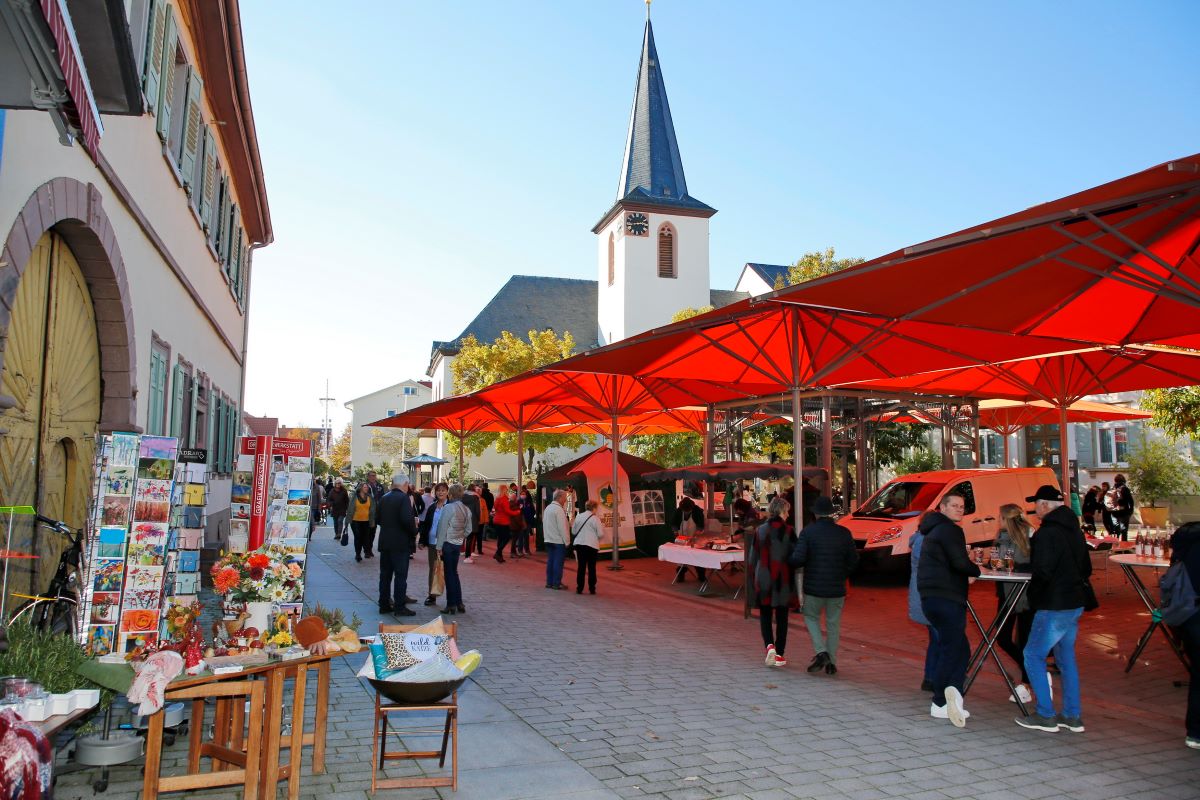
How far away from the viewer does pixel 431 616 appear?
38.3 ft

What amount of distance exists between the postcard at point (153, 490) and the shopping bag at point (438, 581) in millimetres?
6197

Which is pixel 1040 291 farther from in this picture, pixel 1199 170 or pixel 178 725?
pixel 178 725

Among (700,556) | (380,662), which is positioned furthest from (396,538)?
(380,662)

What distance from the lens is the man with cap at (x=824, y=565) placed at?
321 inches

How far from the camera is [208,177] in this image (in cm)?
1455

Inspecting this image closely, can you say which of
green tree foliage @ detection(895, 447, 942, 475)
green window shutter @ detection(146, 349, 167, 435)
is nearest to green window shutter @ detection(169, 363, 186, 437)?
green window shutter @ detection(146, 349, 167, 435)

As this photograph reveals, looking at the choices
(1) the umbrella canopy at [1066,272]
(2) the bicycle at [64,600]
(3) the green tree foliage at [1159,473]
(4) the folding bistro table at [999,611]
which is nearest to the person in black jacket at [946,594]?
(4) the folding bistro table at [999,611]

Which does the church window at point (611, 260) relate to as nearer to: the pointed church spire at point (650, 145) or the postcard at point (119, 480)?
the pointed church spire at point (650, 145)

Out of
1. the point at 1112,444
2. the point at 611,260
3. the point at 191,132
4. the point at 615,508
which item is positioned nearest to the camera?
the point at 191,132

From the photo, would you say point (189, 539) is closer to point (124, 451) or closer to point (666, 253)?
point (124, 451)

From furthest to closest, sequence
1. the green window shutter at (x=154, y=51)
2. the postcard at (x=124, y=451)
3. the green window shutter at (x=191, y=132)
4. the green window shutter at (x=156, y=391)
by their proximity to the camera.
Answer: the green window shutter at (x=191, y=132) → the green window shutter at (x=156, y=391) → the green window shutter at (x=154, y=51) → the postcard at (x=124, y=451)

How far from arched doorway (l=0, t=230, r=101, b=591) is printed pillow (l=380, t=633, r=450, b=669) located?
2.97 m

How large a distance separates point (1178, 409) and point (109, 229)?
20640mm

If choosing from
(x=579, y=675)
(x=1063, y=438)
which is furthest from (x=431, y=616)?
(x=1063, y=438)
